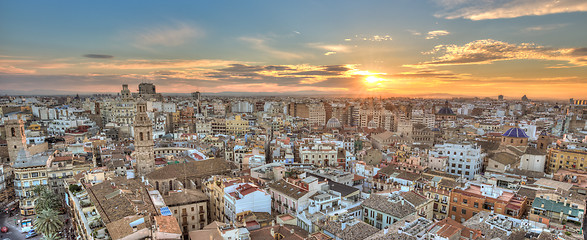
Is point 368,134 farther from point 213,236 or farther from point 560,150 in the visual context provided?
point 213,236

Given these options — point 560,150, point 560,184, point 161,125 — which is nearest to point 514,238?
point 560,184

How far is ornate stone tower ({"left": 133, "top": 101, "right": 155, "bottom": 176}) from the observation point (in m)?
45.3

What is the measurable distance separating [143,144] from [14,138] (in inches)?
1220

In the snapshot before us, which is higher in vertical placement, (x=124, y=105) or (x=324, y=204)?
(x=124, y=105)

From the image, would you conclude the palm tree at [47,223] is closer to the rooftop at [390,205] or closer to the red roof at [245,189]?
the red roof at [245,189]

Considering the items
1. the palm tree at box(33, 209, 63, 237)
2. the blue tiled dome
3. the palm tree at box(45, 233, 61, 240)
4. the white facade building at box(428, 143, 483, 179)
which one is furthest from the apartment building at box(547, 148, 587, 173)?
the palm tree at box(33, 209, 63, 237)

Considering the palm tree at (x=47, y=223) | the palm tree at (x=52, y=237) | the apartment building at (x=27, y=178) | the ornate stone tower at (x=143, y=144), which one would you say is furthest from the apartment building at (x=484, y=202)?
the apartment building at (x=27, y=178)

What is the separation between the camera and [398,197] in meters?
33.8

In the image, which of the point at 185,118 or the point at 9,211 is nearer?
the point at 9,211

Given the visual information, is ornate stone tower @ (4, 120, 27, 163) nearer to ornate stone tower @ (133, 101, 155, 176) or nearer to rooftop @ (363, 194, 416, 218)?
ornate stone tower @ (133, 101, 155, 176)

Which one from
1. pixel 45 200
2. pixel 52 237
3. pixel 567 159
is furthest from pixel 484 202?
pixel 45 200

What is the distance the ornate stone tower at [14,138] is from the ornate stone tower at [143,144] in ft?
91.7

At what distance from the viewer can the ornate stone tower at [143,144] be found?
4528 cm

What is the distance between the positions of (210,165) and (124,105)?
6147 centimetres
